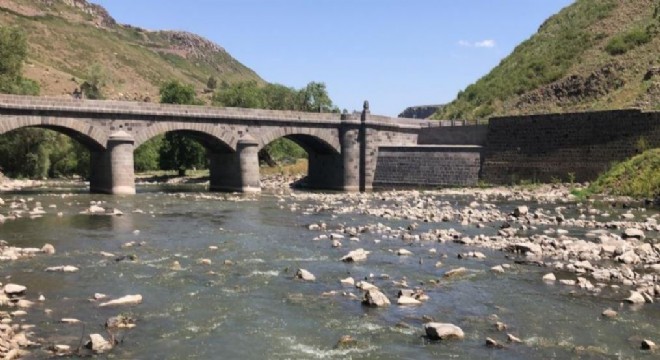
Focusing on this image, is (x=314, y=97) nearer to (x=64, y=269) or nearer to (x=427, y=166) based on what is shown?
(x=427, y=166)

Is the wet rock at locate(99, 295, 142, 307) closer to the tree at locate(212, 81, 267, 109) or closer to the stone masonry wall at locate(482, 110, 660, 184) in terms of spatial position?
the stone masonry wall at locate(482, 110, 660, 184)

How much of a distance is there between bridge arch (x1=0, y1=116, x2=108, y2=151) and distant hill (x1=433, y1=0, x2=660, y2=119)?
41611mm

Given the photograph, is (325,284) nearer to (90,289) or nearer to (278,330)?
(278,330)

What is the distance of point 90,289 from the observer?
1476 centimetres


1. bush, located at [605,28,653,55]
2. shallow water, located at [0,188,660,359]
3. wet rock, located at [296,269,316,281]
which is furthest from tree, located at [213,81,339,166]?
wet rock, located at [296,269,316,281]

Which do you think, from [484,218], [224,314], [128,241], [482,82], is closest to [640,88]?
[482,82]

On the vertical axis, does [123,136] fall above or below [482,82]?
below

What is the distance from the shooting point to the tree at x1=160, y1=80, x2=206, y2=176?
251ft

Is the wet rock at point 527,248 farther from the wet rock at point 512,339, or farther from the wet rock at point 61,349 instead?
the wet rock at point 61,349

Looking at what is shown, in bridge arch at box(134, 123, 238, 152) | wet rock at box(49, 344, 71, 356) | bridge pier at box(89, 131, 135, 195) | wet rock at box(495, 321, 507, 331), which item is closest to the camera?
wet rock at box(49, 344, 71, 356)

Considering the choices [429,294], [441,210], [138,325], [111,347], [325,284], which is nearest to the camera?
[111,347]

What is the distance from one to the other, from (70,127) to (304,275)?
31.0 meters

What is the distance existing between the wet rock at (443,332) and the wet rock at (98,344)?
5.54m

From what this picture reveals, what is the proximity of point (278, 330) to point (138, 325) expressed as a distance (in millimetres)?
2633
